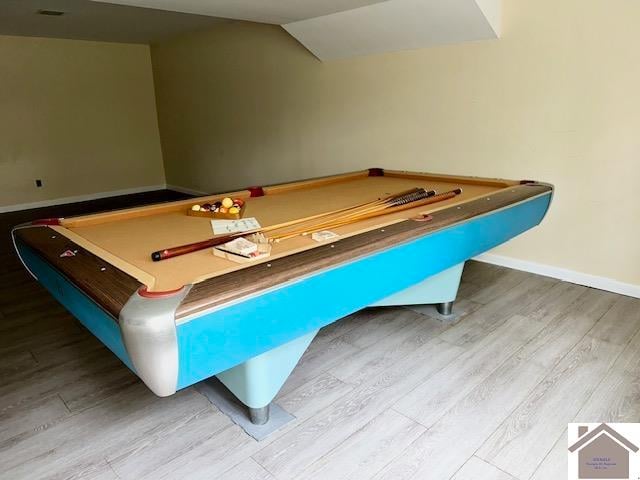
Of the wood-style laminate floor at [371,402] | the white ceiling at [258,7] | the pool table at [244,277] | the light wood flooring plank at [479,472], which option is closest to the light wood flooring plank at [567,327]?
the wood-style laminate floor at [371,402]

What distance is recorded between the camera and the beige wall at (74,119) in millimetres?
5500

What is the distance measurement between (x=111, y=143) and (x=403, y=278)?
566cm

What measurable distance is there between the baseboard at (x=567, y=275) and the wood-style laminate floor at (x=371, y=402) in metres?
0.23

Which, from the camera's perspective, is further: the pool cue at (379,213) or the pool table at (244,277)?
the pool cue at (379,213)

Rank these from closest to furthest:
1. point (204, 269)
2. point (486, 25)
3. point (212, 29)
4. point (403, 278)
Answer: point (204, 269) < point (403, 278) < point (486, 25) < point (212, 29)

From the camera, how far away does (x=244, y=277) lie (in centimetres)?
129

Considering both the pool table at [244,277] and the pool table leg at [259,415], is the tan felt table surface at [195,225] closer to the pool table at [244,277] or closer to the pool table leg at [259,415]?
the pool table at [244,277]

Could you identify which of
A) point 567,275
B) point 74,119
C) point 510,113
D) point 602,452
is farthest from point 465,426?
point 74,119

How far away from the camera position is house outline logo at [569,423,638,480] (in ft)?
4.77

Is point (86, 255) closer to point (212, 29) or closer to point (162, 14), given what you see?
point (162, 14)

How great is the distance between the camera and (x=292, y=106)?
15.0 feet

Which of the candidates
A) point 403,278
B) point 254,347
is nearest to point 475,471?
point 403,278

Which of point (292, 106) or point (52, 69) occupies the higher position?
point (52, 69)

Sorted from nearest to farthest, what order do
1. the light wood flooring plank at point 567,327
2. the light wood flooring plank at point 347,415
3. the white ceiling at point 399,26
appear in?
the light wood flooring plank at point 347,415
the light wood flooring plank at point 567,327
the white ceiling at point 399,26
